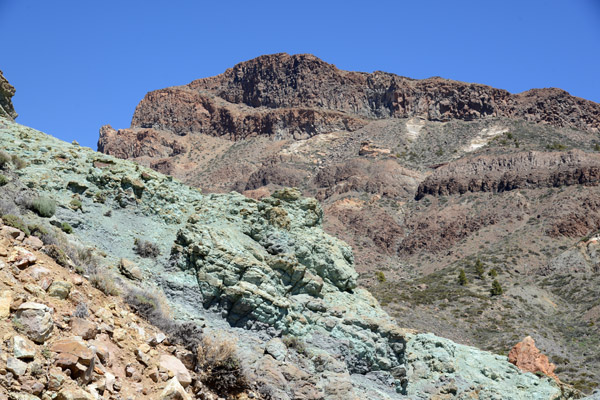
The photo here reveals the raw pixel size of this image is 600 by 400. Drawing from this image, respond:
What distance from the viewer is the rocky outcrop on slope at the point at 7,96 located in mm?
19359

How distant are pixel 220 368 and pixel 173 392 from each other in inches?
63.7

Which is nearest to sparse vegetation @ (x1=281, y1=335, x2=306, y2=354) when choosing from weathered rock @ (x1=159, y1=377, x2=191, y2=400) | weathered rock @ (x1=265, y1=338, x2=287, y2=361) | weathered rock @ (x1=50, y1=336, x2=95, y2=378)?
weathered rock @ (x1=265, y1=338, x2=287, y2=361)

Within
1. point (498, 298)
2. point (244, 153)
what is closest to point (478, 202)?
point (498, 298)

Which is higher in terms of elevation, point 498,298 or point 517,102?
point 517,102

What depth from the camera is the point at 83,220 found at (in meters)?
13.3

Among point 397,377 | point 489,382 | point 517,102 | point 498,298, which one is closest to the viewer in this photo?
point 397,377

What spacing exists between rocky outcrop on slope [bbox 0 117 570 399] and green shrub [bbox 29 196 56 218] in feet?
1.03

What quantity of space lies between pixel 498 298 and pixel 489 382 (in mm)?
38452

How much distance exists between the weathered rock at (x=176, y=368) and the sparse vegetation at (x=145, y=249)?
4834mm

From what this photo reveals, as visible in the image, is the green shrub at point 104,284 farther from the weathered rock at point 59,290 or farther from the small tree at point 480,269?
the small tree at point 480,269

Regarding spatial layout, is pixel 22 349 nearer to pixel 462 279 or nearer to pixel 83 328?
pixel 83 328

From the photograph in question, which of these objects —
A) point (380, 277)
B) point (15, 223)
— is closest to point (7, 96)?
point (15, 223)

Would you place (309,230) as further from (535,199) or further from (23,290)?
(535,199)

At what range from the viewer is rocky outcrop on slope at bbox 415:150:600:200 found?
81688 mm
